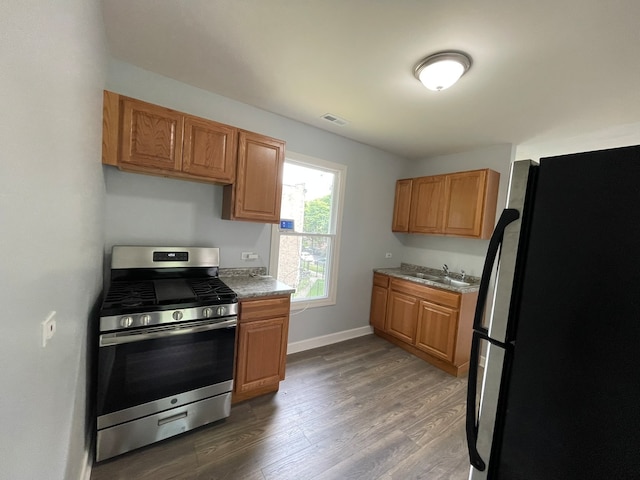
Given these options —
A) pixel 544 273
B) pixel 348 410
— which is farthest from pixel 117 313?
pixel 544 273

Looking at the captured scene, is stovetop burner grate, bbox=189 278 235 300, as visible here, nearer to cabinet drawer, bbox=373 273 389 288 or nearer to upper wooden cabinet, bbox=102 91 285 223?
upper wooden cabinet, bbox=102 91 285 223

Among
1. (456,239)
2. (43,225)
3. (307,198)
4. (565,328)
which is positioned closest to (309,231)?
(307,198)

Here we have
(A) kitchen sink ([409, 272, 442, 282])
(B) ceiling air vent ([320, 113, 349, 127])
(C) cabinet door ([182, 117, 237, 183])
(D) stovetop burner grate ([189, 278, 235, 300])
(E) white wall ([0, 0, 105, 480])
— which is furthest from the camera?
(A) kitchen sink ([409, 272, 442, 282])

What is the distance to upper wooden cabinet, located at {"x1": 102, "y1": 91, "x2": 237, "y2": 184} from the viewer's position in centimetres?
175

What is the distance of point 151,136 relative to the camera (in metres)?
1.87

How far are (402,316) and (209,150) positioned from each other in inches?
117

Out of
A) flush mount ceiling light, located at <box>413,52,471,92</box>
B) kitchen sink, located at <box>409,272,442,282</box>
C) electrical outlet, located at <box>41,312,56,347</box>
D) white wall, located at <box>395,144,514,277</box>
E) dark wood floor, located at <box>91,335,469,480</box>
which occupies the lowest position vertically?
dark wood floor, located at <box>91,335,469,480</box>

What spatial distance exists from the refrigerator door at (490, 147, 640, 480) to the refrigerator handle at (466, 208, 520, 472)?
2.2 inches

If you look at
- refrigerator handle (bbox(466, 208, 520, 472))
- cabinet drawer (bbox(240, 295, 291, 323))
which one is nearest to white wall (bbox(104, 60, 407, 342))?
cabinet drawer (bbox(240, 295, 291, 323))

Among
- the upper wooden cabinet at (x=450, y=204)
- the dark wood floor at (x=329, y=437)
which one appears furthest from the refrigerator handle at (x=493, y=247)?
the upper wooden cabinet at (x=450, y=204)

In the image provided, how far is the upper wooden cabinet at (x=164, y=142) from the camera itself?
175 cm

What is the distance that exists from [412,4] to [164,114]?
1.78 metres

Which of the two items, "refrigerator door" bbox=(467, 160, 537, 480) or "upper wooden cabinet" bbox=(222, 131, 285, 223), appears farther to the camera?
"upper wooden cabinet" bbox=(222, 131, 285, 223)

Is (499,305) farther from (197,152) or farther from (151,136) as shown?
(151,136)
